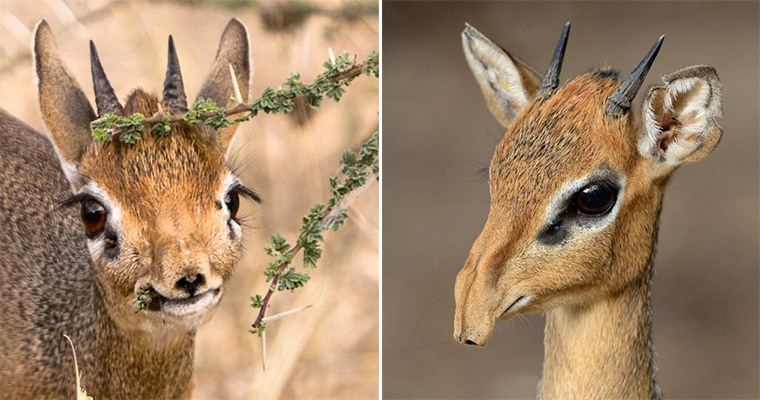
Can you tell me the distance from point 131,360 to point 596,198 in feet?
3.60

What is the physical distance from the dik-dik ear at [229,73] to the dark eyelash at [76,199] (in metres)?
0.30

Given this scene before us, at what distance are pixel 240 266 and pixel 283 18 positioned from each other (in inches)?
24.3

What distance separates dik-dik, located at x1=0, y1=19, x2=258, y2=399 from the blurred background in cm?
5

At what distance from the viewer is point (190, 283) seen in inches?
65.8

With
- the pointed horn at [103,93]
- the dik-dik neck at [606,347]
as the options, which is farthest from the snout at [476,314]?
the pointed horn at [103,93]

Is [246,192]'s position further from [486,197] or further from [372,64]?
[486,197]

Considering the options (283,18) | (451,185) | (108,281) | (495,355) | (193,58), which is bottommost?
(495,355)

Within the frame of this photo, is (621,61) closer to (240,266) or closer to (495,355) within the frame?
(495,355)

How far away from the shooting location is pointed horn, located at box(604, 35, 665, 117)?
52.9 inches

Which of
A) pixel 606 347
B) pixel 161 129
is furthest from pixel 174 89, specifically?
pixel 606 347

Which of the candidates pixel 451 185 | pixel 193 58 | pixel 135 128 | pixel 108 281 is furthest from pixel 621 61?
pixel 108 281

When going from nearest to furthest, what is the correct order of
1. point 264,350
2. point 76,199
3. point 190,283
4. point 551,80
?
point 551,80 → point 190,283 → point 76,199 → point 264,350

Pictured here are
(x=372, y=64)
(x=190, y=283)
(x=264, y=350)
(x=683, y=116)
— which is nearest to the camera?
(x=683, y=116)

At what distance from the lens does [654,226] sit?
1.47m
